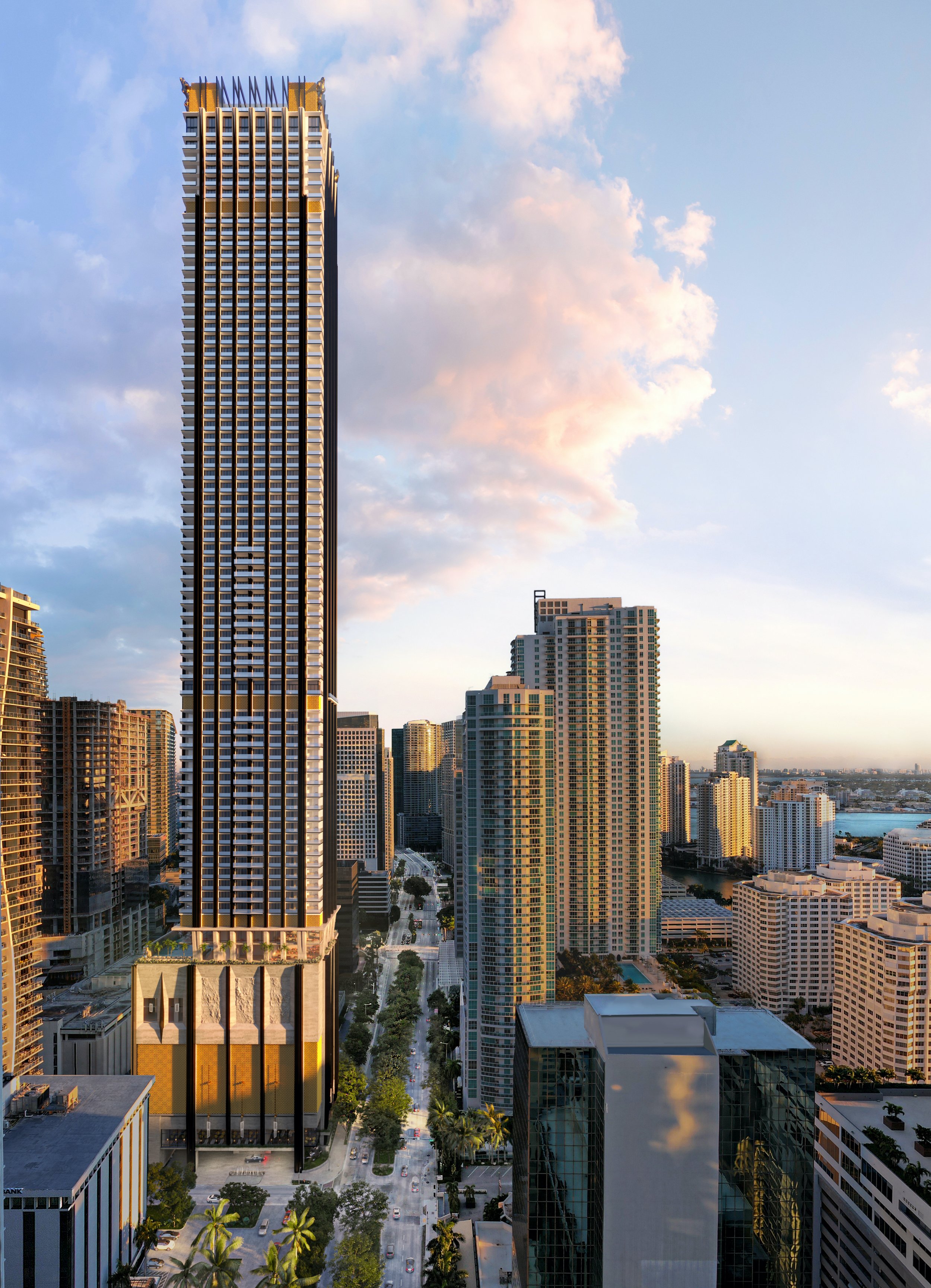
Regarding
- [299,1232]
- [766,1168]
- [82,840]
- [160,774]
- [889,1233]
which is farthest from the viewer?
[160,774]

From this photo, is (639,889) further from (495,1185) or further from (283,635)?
(283,635)

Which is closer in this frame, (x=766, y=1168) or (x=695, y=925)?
(x=766, y=1168)

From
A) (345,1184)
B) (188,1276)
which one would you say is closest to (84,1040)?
(345,1184)

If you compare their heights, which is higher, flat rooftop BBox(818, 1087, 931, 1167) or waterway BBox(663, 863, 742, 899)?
flat rooftop BBox(818, 1087, 931, 1167)

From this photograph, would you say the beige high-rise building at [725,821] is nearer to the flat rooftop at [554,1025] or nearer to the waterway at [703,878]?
the waterway at [703,878]

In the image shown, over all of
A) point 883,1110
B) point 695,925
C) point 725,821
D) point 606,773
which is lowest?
point 695,925

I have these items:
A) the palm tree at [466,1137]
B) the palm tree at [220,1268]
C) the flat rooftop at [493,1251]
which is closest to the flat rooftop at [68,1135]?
the palm tree at [220,1268]

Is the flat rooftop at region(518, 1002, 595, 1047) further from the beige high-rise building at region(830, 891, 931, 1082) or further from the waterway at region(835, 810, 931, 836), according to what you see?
the waterway at region(835, 810, 931, 836)

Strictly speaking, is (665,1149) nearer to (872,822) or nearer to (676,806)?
(676,806)

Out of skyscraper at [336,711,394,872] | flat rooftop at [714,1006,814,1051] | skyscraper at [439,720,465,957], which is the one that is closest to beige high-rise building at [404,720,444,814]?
skyscraper at [439,720,465,957]
